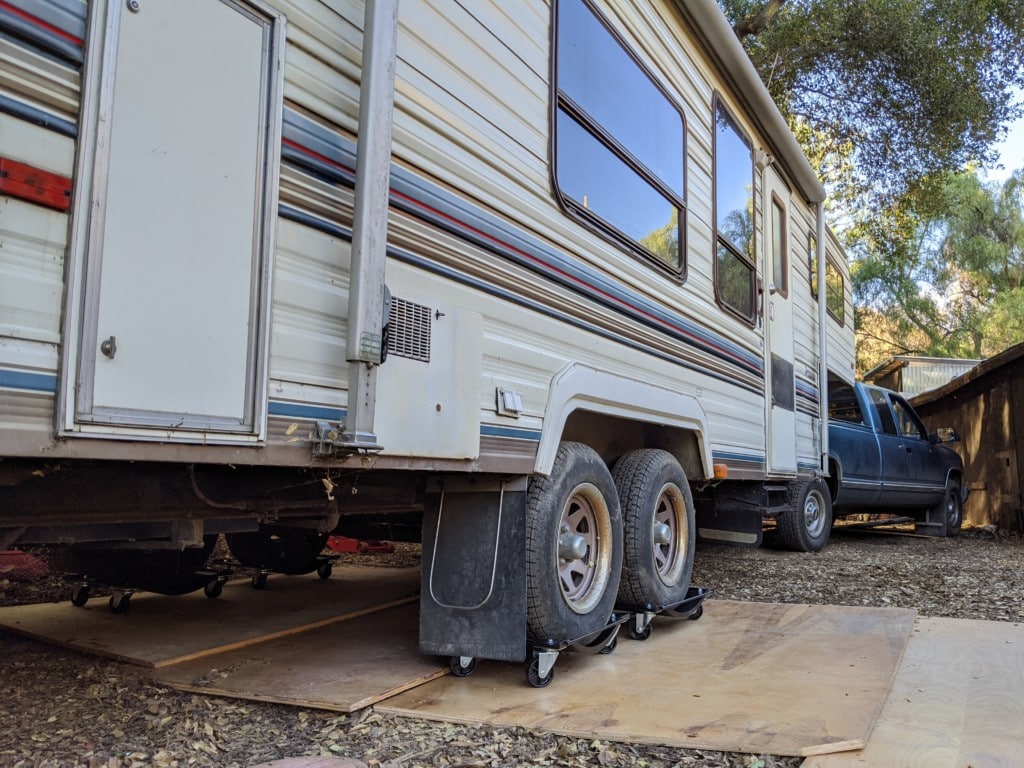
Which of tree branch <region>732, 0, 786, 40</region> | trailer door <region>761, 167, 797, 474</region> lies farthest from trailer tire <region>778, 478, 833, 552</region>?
tree branch <region>732, 0, 786, 40</region>

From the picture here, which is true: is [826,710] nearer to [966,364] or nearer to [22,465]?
[22,465]

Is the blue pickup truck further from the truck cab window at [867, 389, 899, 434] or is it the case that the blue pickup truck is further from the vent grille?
the vent grille

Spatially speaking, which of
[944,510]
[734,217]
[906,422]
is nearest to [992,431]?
[944,510]

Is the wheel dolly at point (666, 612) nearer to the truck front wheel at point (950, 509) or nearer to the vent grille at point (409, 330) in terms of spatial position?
the vent grille at point (409, 330)

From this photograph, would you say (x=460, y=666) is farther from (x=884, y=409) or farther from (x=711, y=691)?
(x=884, y=409)

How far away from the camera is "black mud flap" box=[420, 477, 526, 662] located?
3066mm

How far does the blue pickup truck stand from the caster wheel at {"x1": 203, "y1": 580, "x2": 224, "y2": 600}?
20.6ft

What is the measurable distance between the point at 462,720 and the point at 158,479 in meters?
1.29

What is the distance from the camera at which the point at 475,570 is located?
3129 millimetres

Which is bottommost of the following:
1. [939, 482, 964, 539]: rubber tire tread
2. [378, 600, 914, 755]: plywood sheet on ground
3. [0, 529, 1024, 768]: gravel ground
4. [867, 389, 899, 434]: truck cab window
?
[0, 529, 1024, 768]: gravel ground

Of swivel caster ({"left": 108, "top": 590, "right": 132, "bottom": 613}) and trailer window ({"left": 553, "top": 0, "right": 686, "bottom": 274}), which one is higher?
trailer window ({"left": 553, "top": 0, "right": 686, "bottom": 274})

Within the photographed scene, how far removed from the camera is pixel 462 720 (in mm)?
2799

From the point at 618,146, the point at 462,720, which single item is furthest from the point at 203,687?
the point at 618,146

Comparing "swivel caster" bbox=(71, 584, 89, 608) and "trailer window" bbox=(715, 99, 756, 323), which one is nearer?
"swivel caster" bbox=(71, 584, 89, 608)
